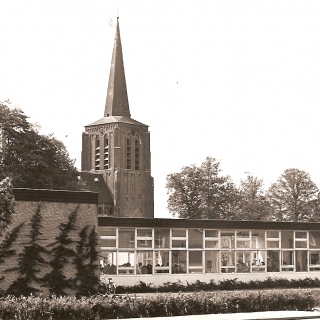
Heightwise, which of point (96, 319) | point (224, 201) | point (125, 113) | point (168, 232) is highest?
point (125, 113)

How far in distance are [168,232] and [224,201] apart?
179 feet

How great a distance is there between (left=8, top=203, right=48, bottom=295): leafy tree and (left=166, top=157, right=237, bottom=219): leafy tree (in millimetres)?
60546

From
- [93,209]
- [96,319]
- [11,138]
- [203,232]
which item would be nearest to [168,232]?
[203,232]

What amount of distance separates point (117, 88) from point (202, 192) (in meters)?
38.9

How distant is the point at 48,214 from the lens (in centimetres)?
2736

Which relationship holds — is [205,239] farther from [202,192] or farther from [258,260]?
[202,192]

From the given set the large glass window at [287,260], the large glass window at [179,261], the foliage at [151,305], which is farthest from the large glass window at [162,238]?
the foliage at [151,305]

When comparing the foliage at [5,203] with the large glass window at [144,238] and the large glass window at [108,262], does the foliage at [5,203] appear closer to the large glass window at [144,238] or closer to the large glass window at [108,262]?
the large glass window at [108,262]

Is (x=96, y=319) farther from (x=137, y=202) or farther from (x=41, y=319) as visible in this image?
(x=137, y=202)

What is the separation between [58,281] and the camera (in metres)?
27.3

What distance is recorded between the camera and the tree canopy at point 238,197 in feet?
287

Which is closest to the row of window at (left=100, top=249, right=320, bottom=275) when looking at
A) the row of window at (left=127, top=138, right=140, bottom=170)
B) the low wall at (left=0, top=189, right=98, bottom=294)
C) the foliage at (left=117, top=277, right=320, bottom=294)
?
the foliage at (left=117, top=277, right=320, bottom=294)

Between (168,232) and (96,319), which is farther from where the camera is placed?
(168,232)

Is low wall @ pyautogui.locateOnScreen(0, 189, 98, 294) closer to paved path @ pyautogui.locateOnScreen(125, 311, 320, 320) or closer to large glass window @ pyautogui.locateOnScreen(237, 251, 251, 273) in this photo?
paved path @ pyautogui.locateOnScreen(125, 311, 320, 320)
